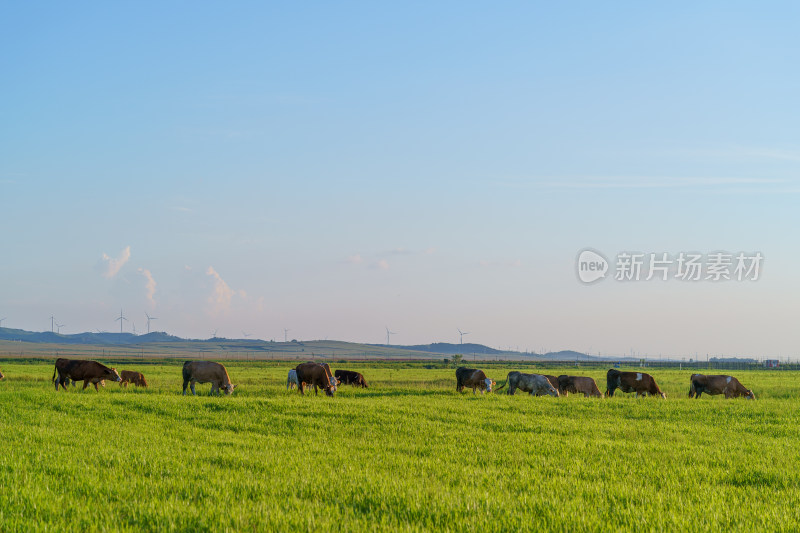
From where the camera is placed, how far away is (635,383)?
37250mm

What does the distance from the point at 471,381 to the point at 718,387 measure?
15.3 m

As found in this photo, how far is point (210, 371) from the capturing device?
32438mm

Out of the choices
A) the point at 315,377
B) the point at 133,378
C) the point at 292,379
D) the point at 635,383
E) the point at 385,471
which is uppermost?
the point at 385,471

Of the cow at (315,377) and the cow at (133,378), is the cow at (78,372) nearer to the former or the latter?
the cow at (133,378)

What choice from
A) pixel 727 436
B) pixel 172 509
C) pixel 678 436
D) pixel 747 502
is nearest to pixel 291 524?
pixel 172 509

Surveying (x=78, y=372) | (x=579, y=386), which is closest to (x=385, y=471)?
(x=78, y=372)

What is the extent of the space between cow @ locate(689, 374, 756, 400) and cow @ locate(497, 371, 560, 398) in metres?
9.02

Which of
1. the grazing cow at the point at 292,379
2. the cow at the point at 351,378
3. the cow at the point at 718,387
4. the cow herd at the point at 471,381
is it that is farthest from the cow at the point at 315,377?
the cow at the point at 718,387

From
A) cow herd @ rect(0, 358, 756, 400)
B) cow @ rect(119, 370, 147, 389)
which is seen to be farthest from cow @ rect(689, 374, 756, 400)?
cow @ rect(119, 370, 147, 389)

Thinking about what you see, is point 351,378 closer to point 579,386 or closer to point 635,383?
point 579,386

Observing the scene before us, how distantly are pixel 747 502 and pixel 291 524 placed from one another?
7.39 meters

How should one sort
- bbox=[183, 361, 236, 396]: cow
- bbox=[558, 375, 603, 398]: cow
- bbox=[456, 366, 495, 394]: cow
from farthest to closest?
1. bbox=[456, 366, 495, 394]: cow
2. bbox=[558, 375, 603, 398]: cow
3. bbox=[183, 361, 236, 396]: cow

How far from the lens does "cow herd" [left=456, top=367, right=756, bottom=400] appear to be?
3672 cm

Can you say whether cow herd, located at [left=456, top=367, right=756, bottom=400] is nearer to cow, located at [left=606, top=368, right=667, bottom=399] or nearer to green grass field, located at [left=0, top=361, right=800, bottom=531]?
cow, located at [left=606, top=368, right=667, bottom=399]
